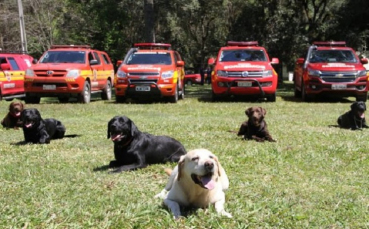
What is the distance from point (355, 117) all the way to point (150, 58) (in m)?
8.23

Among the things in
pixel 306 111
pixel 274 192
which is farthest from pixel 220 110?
pixel 274 192

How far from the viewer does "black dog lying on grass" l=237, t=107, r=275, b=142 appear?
7.59 m

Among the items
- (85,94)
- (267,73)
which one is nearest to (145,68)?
(85,94)

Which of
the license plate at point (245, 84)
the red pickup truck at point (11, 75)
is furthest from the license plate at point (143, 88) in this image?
the red pickup truck at point (11, 75)

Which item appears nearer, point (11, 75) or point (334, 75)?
point (334, 75)

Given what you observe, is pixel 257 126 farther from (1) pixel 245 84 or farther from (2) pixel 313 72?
(2) pixel 313 72

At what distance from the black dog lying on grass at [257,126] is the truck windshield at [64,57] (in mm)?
9466

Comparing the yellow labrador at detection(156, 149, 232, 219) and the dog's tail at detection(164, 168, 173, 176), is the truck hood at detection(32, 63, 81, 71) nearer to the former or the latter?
the dog's tail at detection(164, 168, 173, 176)

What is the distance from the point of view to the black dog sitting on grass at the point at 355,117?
29.9 ft

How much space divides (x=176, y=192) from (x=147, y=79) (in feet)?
36.7

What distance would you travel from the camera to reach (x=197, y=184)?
375cm

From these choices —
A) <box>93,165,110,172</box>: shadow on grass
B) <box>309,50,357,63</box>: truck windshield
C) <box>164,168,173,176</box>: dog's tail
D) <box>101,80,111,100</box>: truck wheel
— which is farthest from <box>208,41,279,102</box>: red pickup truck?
<box>164,168,173,176</box>: dog's tail

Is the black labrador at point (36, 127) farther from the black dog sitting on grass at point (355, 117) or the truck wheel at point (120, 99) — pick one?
the truck wheel at point (120, 99)

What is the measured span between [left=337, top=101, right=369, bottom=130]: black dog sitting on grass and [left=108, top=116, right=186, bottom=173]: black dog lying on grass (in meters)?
4.70
